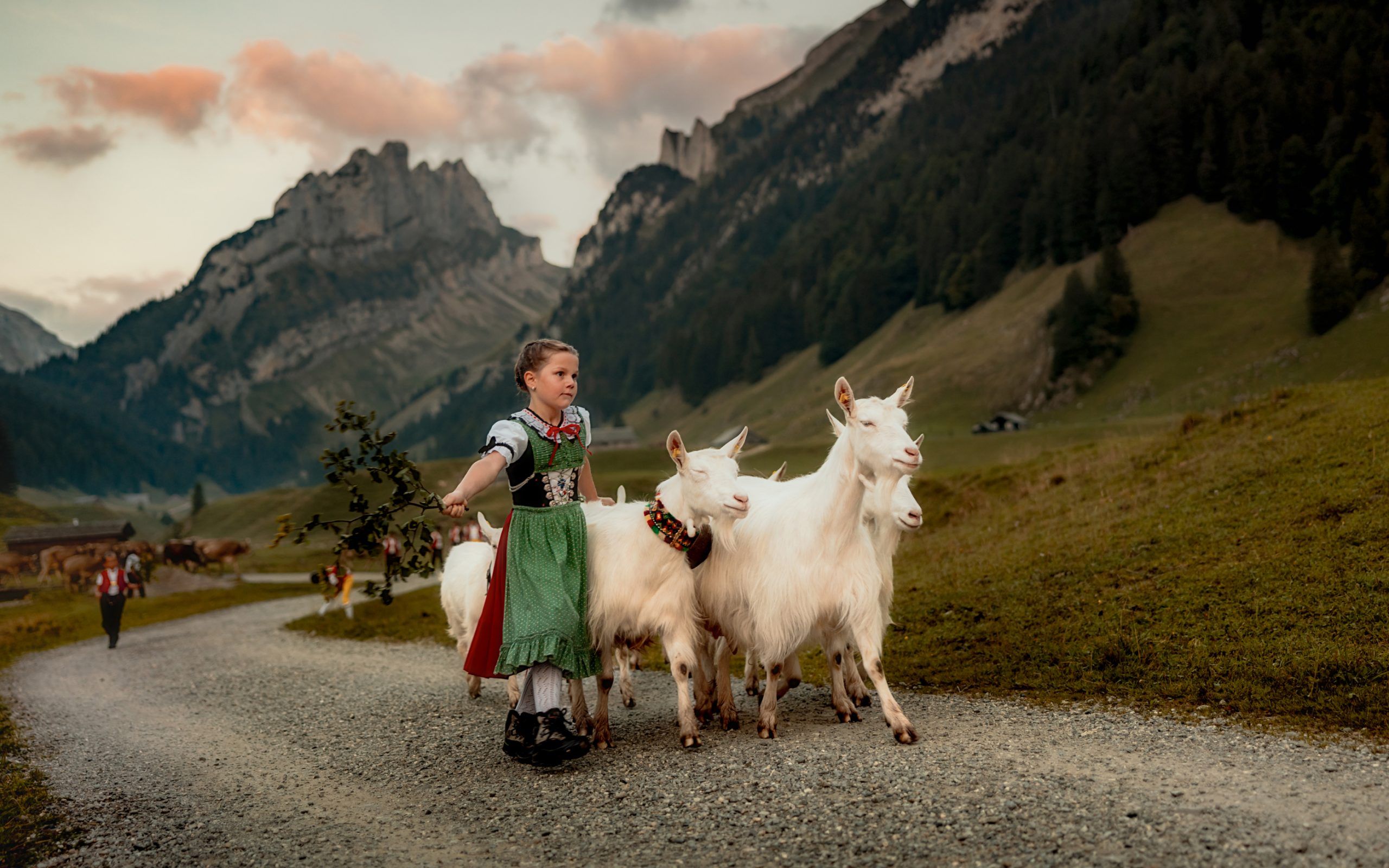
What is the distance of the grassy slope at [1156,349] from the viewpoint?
72.1m

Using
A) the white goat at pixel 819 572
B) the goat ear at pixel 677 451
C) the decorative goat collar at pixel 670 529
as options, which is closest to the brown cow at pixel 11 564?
the white goat at pixel 819 572

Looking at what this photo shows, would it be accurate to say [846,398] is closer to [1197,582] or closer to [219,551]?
[1197,582]

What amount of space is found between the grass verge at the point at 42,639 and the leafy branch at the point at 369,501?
2.94 m

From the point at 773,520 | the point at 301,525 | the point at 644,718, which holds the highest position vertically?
the point at 301,525

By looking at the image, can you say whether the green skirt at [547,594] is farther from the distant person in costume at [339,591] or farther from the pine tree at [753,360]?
the pine tree at [753,360]

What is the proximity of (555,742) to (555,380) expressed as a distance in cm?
350

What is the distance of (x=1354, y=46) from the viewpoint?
107 m

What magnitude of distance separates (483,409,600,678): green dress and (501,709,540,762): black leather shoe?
552 mm

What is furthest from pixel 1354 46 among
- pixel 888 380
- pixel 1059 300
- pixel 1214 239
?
pixel 888 380

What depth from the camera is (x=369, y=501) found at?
8.69m

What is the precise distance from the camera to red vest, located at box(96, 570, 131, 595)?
27.8m

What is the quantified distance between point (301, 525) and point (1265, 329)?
97678 millimetres

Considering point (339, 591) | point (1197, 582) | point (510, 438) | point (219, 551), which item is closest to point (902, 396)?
point (510, 438)

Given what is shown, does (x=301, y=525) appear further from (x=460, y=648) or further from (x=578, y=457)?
(x=460, y=648)
